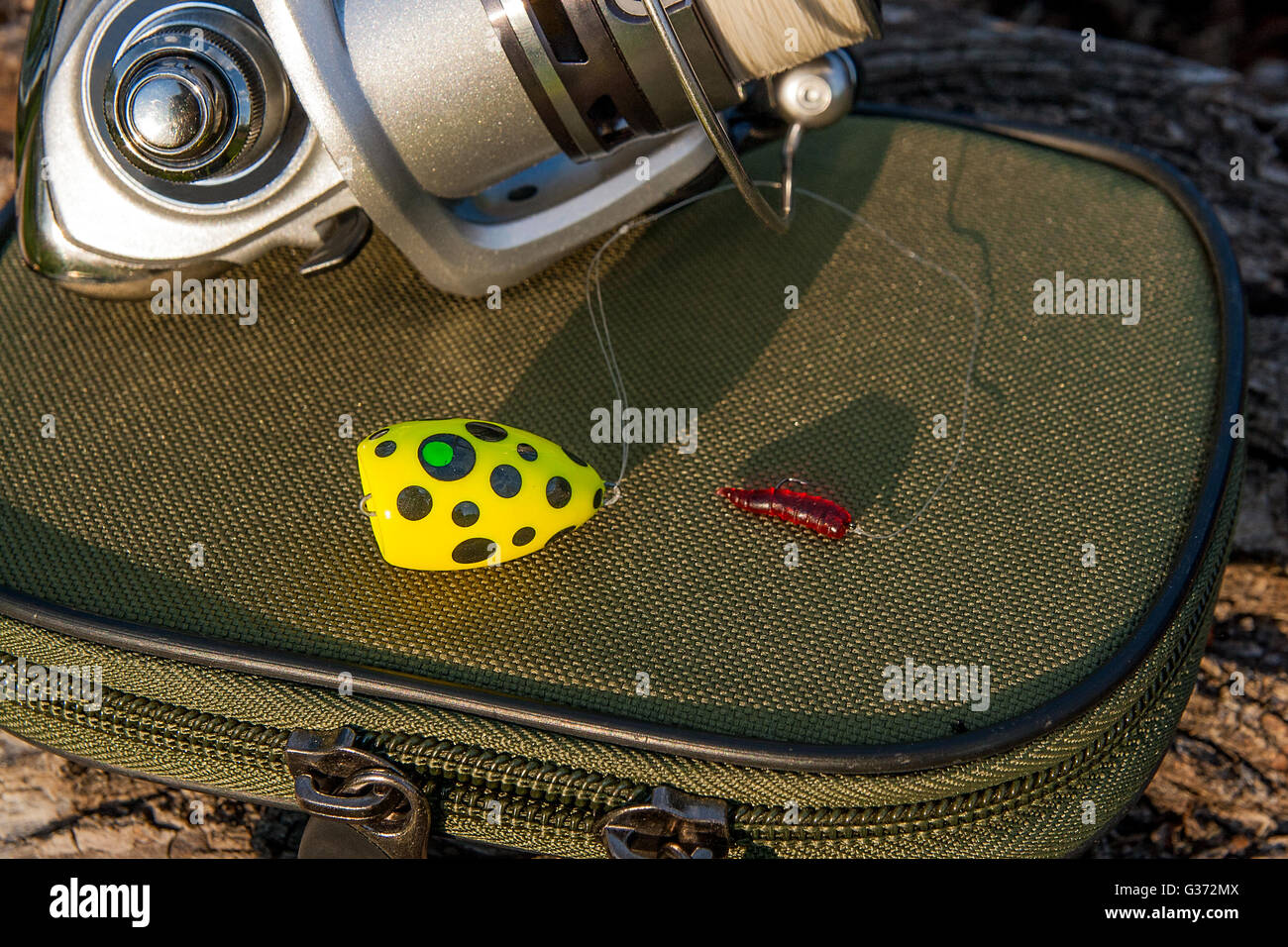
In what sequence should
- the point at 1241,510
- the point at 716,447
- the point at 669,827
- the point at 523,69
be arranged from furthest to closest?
the point at 1241,510, the point at 716,447, the point at 523,69, the point at 669,827

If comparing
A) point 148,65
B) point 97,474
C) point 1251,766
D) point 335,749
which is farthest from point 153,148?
point 1251,766

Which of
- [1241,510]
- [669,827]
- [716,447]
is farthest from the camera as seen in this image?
[1241,510]

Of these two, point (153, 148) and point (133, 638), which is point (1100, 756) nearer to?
point (133, 638)

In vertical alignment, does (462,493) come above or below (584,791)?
above

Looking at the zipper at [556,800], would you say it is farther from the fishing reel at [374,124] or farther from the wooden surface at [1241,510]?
the fishing reel at [374,124]


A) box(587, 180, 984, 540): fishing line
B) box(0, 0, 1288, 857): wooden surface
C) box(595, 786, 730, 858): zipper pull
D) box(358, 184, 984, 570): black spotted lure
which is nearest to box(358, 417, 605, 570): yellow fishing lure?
box(358, 184, 984, 570): black spotted lure

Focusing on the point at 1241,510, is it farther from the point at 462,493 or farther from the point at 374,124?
the point at 374,124

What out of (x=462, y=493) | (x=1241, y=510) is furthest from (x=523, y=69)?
(x=1241, y=510)
